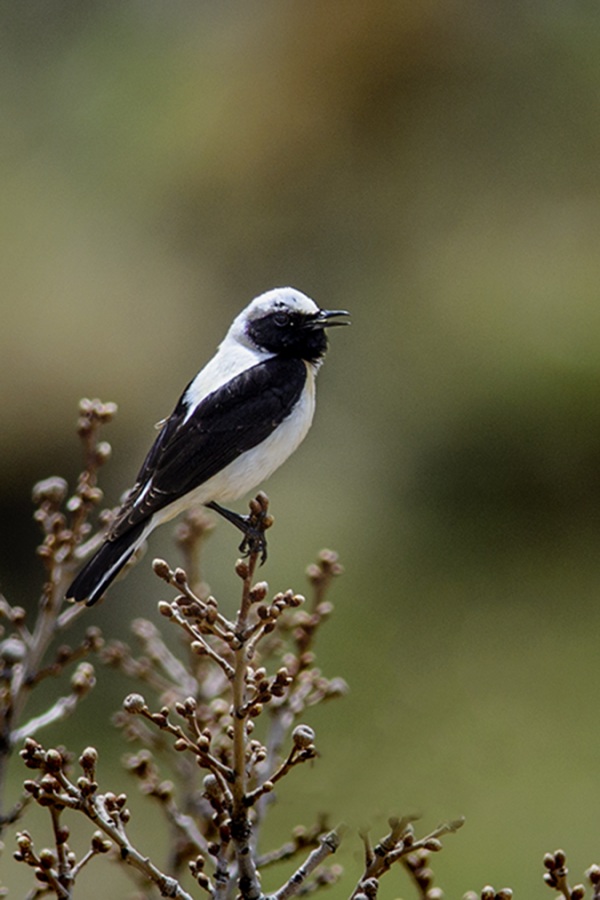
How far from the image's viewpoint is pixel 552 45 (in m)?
14.2

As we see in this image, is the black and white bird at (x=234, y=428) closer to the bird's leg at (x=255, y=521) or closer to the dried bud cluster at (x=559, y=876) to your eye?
the bird's leg at (x=255, y=521)

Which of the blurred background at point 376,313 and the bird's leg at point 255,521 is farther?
the blurred background at point 376,313

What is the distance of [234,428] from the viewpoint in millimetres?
3967

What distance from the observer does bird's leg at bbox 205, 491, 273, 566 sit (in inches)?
121

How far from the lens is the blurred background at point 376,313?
30.5ft

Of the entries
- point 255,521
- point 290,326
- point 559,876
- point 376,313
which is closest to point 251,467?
point 290,326

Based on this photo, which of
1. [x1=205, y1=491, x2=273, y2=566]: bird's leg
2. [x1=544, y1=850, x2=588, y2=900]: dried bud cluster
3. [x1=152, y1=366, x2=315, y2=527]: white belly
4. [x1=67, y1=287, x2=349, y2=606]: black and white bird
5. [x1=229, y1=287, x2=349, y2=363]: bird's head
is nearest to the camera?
[x1=544, y1=850, x2=588, y2=900]: dried bud cluster

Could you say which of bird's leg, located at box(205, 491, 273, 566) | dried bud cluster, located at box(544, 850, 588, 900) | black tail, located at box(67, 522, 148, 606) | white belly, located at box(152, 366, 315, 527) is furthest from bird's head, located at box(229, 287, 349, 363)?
dried bud cluster, located at box(544, 850, 588, 900)

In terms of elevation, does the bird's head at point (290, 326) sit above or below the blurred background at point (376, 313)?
below

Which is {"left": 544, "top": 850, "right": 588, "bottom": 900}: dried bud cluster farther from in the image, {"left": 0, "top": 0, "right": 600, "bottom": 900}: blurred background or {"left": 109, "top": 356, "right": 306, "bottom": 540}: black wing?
{"left": 0, "top": 0, "right": 600, "bottom": 900}: blurred background

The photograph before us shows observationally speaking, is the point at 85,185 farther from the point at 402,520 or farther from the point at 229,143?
the point at 402,520

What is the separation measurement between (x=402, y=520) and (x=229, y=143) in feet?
17.1

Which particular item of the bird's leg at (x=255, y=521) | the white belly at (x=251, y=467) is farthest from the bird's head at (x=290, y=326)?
the bird's leg at (x=255, y=521)

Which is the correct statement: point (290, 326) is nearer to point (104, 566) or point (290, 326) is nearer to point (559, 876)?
point (104, 566)
